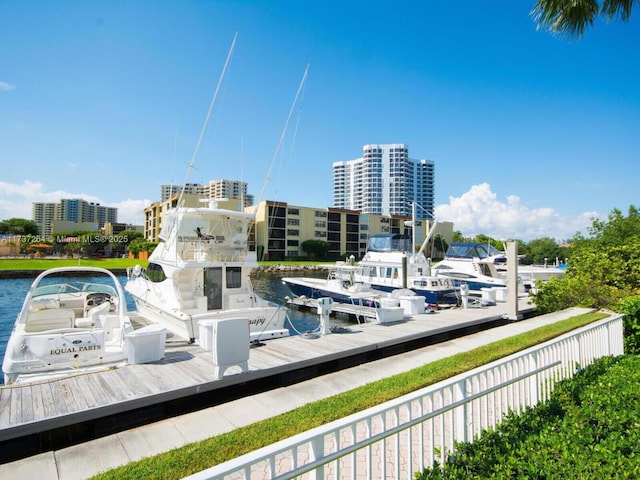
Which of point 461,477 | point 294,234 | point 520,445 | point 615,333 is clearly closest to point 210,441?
point 461,477

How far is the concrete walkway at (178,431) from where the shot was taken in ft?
13.3

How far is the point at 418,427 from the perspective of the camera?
4.88 meters

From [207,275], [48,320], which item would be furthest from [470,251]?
[48,320]

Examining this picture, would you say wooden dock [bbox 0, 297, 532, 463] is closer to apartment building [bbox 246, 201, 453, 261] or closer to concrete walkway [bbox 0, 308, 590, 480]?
concrete walkway [bbox 0, 308, 590, 480]

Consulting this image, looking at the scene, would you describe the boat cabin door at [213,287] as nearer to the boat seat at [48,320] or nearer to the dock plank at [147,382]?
the dock plank at [147,382]

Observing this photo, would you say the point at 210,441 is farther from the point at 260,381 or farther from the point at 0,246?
the point at 0,246

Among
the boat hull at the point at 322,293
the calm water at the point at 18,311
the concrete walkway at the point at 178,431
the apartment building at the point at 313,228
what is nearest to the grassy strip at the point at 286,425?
the concrete walkway at the point at 178,431

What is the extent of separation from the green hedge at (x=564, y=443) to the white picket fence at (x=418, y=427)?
0.17m

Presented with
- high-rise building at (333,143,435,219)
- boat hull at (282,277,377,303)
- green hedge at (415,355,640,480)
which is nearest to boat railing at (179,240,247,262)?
boat hull at (282,277,377,303)

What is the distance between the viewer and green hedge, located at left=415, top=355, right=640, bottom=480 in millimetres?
3100

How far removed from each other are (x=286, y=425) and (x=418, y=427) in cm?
184

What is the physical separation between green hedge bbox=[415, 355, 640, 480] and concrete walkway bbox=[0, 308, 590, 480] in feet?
9.79

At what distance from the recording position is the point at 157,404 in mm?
5801

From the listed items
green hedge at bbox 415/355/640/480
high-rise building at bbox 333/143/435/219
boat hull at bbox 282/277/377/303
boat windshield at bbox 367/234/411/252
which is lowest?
boat hull at bbox 282/277/377/303
